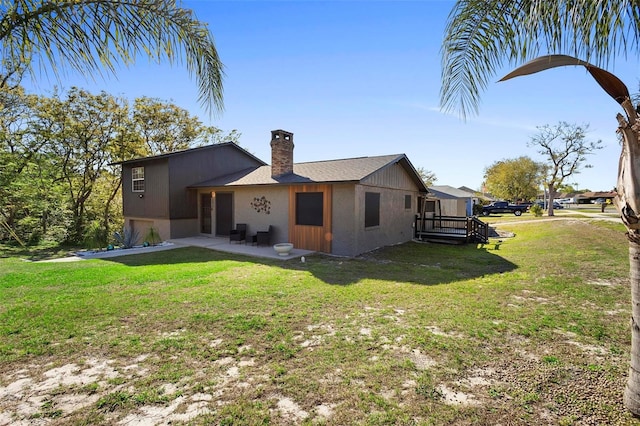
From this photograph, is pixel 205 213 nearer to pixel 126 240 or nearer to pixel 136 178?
pixel 126 240

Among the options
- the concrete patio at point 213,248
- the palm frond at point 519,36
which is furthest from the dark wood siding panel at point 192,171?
the palm frond at point 519,36

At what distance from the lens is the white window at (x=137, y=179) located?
15.8m

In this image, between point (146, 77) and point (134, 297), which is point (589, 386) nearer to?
point (146, 77)

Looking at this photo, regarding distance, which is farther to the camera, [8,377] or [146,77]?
[146,77]

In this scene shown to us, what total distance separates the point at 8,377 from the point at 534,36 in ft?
20.8

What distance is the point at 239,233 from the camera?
12.9 m

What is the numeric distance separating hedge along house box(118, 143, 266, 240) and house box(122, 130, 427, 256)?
49mm

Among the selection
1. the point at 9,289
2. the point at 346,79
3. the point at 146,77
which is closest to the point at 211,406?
the point at 146,77

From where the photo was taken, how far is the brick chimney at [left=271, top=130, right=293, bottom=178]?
508 inches

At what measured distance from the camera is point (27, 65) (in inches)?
116

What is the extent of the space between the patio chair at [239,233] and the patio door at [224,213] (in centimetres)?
104

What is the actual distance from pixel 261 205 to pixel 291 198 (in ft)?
5.81

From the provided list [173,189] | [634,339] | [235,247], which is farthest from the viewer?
[173,189]

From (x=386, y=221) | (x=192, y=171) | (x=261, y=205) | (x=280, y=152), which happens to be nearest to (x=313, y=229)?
(x=261, y=205)
